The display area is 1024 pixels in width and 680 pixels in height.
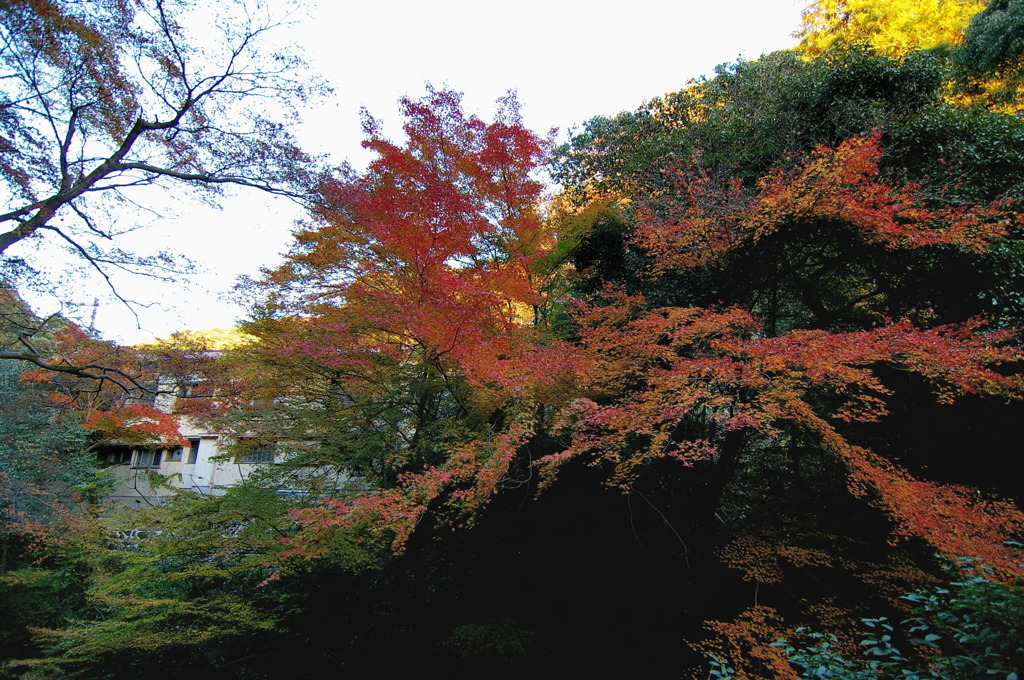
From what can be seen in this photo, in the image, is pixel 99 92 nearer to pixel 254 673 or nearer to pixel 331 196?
pixel 331 196

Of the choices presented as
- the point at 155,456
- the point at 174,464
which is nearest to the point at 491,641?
the point at 174,464

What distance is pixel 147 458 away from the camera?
21.5 m

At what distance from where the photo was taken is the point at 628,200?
925cm

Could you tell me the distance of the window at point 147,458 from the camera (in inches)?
837

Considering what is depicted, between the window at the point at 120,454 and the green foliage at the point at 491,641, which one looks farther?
the window at the point at 120,454

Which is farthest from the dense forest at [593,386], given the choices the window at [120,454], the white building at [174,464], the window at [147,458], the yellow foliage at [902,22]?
the window at [120,454]

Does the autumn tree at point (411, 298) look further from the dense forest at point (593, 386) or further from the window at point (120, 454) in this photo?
the window at point (120, 454)

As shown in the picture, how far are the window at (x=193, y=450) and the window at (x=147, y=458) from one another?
6.02 ft

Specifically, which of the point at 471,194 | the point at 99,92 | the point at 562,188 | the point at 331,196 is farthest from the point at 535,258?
the point at 99,92

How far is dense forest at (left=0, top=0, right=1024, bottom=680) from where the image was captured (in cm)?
579

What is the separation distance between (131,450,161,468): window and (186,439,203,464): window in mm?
1835

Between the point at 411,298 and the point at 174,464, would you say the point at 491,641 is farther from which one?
the point at 174,464

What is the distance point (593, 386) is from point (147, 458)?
906 inches

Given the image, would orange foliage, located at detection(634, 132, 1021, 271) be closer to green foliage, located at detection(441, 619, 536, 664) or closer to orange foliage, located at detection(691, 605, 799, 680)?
orange foliage, located at detection(691, 605, 799, 680)
